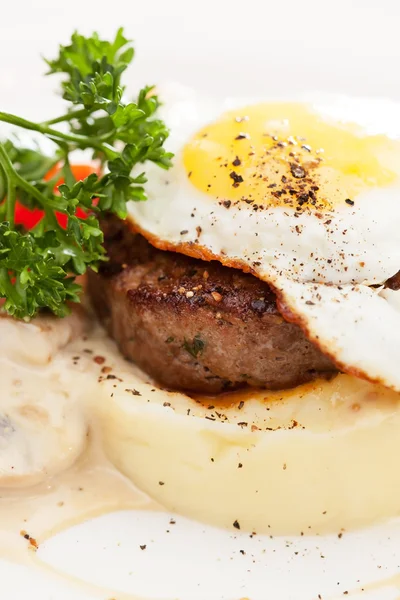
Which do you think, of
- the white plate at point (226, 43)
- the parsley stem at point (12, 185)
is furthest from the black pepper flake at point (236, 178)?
the white plate at point (226, 43)

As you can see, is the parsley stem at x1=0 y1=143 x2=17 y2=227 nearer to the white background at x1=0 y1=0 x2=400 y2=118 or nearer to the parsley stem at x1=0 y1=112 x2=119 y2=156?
the parsley stem at x1=0 y1=112 x2=119 y2=156

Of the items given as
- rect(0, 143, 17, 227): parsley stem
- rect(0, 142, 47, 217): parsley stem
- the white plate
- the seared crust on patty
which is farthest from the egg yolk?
the white plate

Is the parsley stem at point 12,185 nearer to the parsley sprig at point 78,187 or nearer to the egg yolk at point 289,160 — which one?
the parsley sprig at point 78,187

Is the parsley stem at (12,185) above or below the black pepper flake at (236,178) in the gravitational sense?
below

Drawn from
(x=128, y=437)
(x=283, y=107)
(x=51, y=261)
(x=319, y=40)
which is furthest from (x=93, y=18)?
(x=128, y=437)

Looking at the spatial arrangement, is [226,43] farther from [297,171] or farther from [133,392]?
[133,392]

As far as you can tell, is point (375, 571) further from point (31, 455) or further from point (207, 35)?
point (207, 35)
